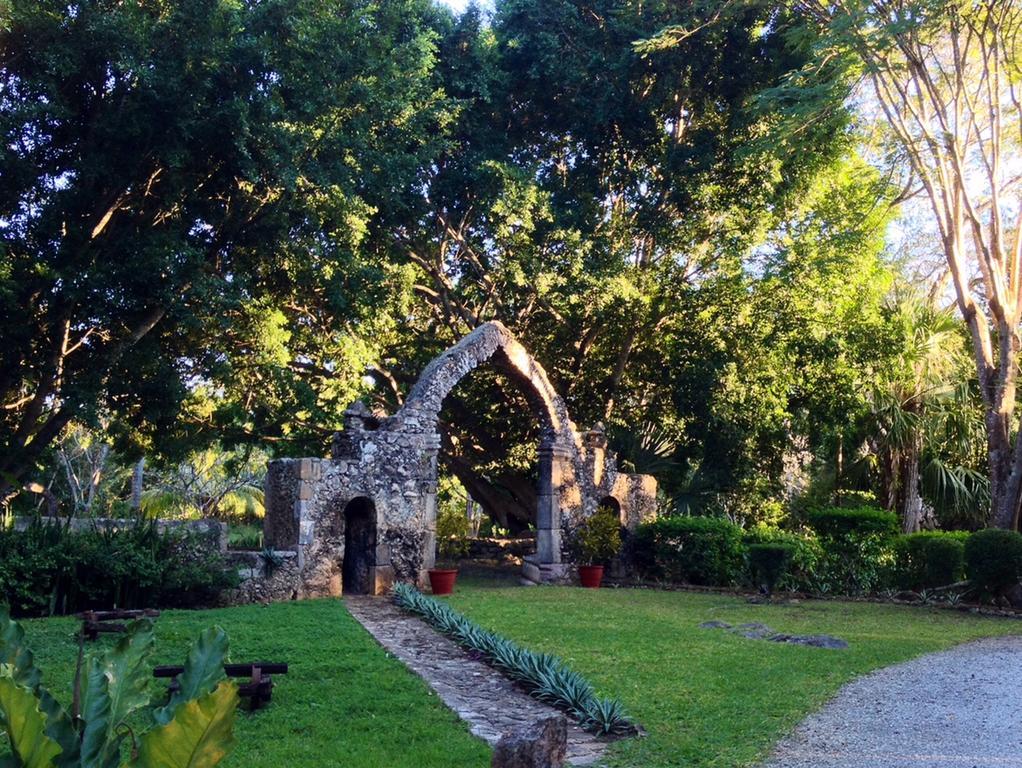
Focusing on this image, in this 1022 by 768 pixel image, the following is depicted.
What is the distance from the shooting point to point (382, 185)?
635 inches

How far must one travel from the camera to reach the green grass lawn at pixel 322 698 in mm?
5199

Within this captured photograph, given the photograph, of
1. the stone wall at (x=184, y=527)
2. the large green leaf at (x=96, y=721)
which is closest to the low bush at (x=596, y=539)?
A: the stone wall at (x=184, y=527)

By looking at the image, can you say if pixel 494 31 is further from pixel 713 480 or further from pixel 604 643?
pixel 604 643

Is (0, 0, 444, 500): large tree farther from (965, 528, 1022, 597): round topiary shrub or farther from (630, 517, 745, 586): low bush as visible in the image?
(965, 528, 1022, 597): round topiary shrub

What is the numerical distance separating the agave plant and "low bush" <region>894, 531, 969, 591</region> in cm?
1395

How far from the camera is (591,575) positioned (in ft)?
55.4

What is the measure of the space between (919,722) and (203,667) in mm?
5220

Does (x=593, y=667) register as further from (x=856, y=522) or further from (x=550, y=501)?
(x=856, y=522)

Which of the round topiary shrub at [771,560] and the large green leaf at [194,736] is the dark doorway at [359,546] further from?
the large green leaf at [194,736]

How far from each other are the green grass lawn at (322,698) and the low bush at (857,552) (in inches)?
358

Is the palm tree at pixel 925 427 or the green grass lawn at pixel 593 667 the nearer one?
the green grass lawn at pixel 593 667

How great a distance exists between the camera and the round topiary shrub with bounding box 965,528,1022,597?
44.1ft

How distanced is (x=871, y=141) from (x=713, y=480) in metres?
7.53

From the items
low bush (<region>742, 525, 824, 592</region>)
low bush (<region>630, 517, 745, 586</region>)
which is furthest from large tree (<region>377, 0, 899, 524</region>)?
low bush (<region>742, 525, 824, 592</region>)
